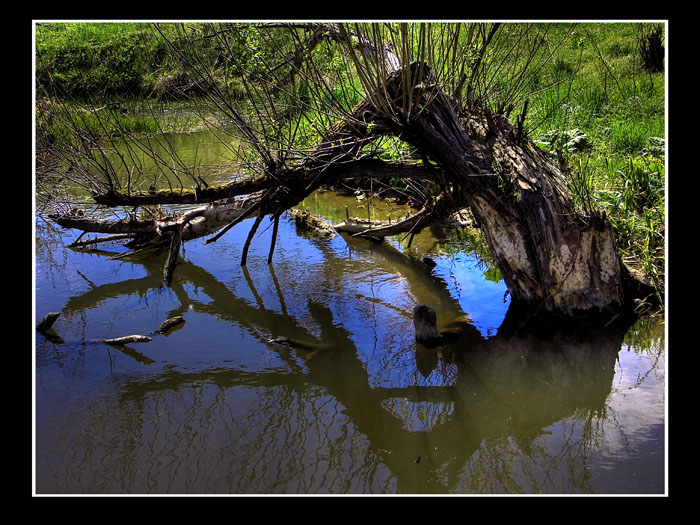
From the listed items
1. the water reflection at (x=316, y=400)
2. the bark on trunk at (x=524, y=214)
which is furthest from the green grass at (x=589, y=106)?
the water reflection at (x=316, y=400)

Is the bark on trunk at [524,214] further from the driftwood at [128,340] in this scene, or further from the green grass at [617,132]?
the driftwood at [128,340]

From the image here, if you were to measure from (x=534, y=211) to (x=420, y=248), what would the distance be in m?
2.39

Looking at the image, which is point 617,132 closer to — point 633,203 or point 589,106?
point 589,106

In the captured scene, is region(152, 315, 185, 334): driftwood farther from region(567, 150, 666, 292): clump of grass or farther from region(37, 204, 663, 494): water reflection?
region(567, 150, 666, 292): clump of grass

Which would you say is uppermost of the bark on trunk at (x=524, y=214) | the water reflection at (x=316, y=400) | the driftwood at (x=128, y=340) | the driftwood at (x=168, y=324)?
the bark on trunk at (x=524, y=214)

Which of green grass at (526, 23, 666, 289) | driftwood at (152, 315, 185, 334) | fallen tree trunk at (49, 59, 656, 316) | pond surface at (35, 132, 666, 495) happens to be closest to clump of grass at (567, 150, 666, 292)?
green grass at (526, 23, 666, 289)

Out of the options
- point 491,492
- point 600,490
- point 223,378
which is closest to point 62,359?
point 223,378

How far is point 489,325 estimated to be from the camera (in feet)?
18.5

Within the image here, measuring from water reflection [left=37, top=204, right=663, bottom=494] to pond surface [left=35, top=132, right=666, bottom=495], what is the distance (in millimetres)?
15

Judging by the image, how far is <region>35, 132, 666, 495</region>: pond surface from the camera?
3.72 metres

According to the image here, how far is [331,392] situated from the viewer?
464 centimetres

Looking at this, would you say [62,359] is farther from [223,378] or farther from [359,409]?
[359,409]

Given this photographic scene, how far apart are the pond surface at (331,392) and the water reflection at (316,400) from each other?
0.01m

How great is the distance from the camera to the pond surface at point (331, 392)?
3.72 m
